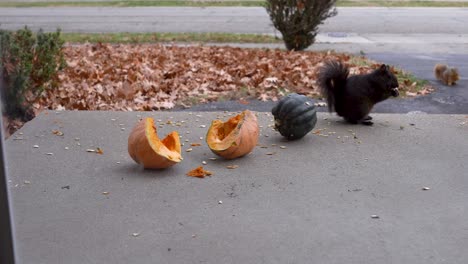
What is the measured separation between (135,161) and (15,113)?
156cm

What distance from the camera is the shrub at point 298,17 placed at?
10.6m

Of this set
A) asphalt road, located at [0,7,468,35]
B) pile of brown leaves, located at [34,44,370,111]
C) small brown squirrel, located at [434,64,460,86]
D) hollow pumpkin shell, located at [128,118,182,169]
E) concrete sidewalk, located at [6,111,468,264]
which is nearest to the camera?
concrete sidewalk, located at [6,111,468,264]

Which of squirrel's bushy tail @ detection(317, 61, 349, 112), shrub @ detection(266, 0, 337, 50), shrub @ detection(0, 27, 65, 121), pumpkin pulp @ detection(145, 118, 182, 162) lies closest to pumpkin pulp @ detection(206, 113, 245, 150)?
pumpkin pulp @ detection(145, 118, 182, 162)

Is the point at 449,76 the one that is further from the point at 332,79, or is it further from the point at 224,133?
the point at 224,133

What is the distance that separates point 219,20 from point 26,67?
12000mm

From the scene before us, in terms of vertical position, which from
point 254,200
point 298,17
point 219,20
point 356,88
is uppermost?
point 298,17

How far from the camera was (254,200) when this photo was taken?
12.1ft

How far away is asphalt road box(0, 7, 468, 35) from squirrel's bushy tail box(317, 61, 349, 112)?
31.5ft

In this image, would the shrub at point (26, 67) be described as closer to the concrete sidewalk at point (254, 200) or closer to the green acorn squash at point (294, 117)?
the concrete sidewalk at point (254, 200)

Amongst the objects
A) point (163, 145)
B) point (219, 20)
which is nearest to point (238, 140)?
point (163, 145)

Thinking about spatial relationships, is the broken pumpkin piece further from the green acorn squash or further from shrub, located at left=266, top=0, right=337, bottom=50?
shrub, located at left=266, top=0, right=337, bottom=50

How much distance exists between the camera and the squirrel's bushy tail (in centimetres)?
531

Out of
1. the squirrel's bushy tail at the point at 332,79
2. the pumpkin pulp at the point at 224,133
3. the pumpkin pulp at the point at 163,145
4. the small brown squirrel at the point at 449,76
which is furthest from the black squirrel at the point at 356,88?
the small brown squirrel at the point at 449,76

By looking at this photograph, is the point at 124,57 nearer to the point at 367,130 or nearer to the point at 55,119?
the point at 55,119
